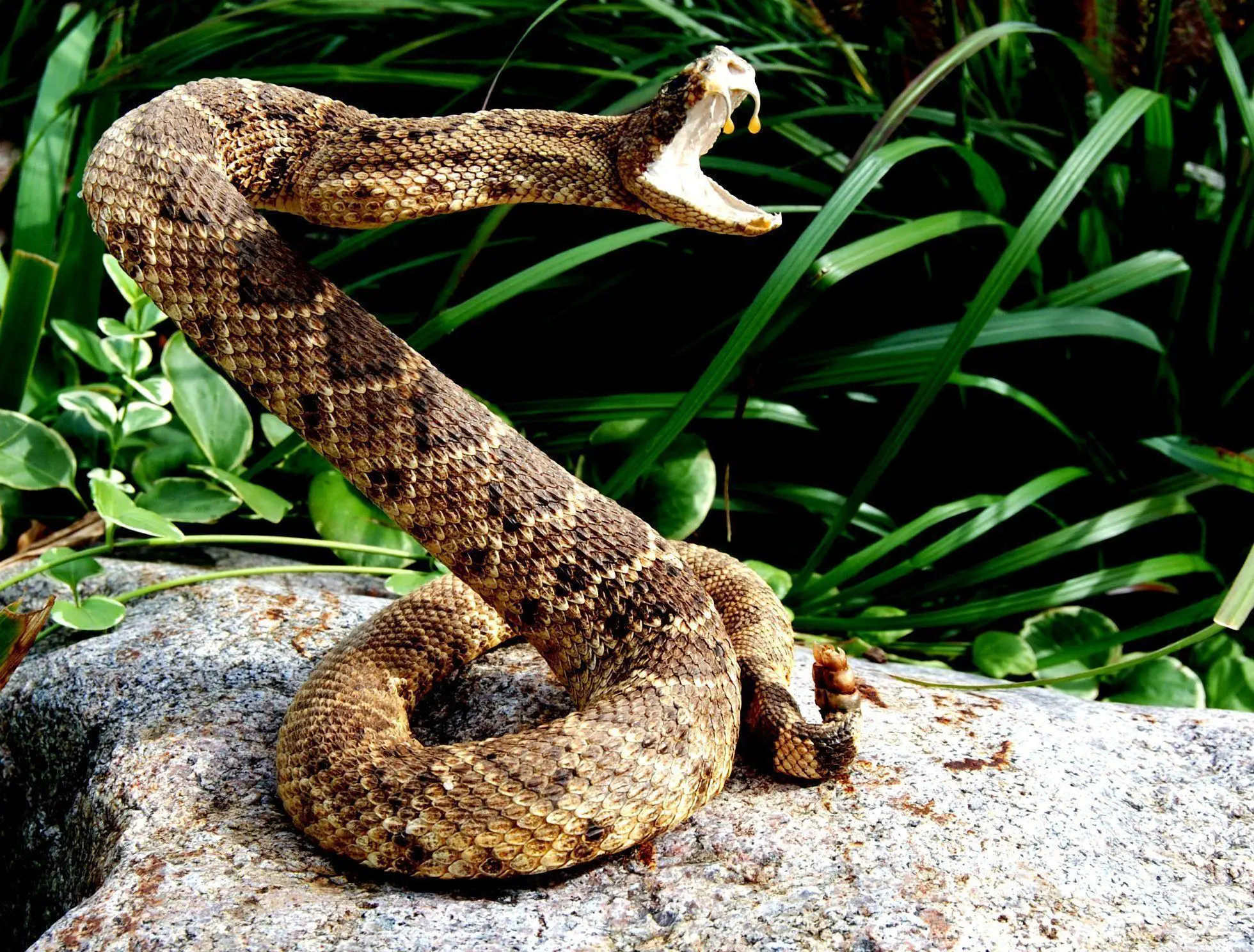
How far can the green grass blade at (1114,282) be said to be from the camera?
430cm

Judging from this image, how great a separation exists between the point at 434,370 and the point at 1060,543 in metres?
2.37

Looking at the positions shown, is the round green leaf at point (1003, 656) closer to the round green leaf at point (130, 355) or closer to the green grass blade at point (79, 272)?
the round green leaf at point (130, 355)

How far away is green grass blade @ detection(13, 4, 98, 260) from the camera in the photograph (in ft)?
16.5

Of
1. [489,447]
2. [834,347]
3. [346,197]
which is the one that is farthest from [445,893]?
[834,347]

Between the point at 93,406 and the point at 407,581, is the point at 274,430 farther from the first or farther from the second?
the point at 407,581

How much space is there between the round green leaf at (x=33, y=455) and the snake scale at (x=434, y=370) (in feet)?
4.12

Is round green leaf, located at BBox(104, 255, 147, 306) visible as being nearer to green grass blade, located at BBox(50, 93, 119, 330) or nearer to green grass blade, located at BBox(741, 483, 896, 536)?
green grass blade, located at BBox(50, 93, 119, 330)

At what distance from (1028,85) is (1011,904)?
417 centimetres

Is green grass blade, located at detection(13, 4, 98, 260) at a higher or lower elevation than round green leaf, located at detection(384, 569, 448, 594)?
higher

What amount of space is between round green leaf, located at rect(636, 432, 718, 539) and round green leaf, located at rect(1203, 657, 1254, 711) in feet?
5.76

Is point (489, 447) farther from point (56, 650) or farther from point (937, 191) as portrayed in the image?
point (937, 191)

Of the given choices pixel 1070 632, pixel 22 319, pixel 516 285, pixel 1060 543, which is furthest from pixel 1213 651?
pixel 22 319

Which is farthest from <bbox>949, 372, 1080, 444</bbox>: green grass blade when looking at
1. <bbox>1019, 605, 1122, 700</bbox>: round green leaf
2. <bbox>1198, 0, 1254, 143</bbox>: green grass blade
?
<bbox>1198, 0, 1254, 143</bbox>: green grass blade

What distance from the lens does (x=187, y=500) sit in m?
3.77
